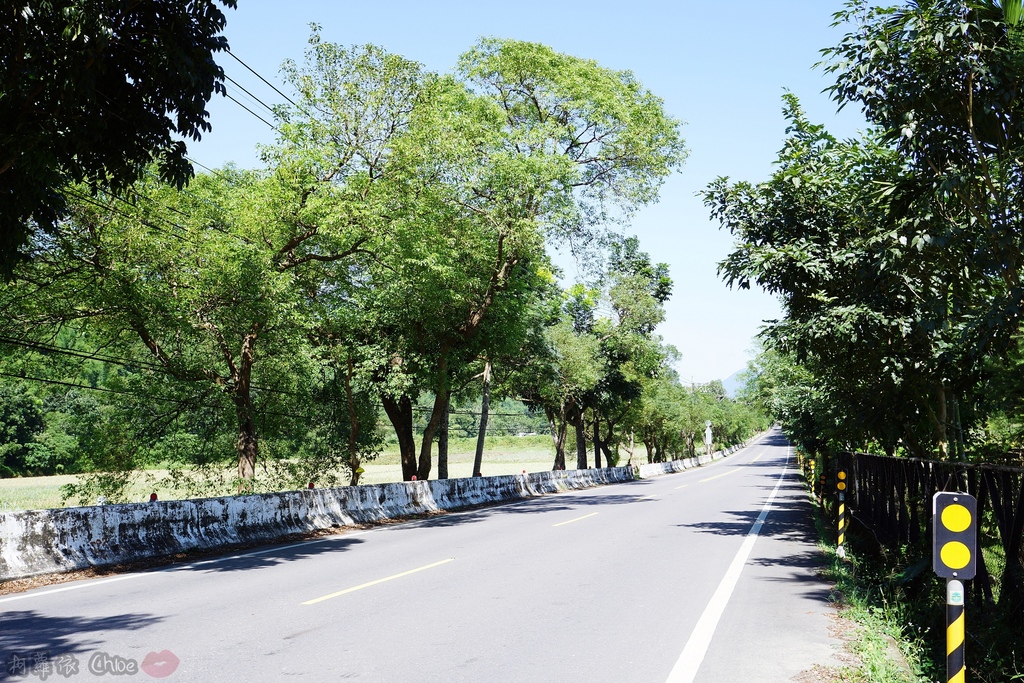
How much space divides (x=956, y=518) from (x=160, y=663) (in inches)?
Result: 235

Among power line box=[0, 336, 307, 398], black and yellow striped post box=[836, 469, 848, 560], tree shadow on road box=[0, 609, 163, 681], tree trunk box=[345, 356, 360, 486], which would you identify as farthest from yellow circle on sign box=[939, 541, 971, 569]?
tree trunk box=[345, 356, 360, 486]

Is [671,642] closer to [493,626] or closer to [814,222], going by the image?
[493,626]

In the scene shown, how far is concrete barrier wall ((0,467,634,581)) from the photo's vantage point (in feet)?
35.3

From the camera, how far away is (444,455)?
102 feet

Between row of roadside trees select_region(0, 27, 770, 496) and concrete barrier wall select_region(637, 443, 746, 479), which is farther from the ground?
row of roadside trees select_region(0, 27, 770, 496)

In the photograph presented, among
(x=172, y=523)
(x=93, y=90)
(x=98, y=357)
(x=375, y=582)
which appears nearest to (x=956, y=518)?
(x=375, y=582)

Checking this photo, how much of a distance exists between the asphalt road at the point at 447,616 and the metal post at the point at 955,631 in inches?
68.6

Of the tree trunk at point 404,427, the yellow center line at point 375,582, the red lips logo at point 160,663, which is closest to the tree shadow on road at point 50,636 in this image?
the red lips logo at point 160,663

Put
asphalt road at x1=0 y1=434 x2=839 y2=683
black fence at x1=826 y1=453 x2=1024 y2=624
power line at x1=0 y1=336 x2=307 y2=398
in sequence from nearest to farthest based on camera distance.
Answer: asphalt road at x1=0 y1=434 x2=839 y2=683
black fence at x1=826 y1=453 x2=1024 y2=624
power line at x1=0 y1=336 x2=307 y2=398

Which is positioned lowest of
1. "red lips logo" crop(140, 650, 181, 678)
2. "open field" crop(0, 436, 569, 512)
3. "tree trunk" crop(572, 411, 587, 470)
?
Result: "open field" crop(0, 436, 569, 512)

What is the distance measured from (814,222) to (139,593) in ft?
38.8

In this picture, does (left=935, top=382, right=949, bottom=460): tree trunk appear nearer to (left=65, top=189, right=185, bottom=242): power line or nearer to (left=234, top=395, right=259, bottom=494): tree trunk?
(left=65, top=189, right=185, bottom=242): power line

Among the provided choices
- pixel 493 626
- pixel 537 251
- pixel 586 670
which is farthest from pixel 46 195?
pixel 537 251

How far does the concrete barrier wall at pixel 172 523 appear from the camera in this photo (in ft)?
35.3
